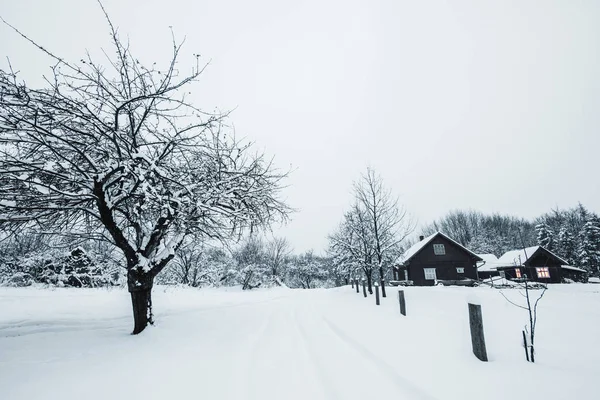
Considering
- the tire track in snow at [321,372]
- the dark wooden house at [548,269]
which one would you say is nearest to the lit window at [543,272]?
the dark wooden house at [548,269]

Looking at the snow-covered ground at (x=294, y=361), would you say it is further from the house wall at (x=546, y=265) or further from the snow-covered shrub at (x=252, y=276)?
the house wall at (x=546, y=265)

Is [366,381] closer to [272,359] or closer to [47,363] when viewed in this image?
[272,359]

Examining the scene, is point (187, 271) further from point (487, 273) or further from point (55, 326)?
point (487, 273)

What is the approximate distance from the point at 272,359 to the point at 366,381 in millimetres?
1817

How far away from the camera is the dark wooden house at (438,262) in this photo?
31359 mm

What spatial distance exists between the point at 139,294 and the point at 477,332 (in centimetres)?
717

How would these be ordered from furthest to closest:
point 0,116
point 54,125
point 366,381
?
point 54,125 < point 0,116 < point 366,381

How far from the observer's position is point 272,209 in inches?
339

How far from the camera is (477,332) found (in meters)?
4.04

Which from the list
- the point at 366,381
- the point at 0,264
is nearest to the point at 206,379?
the point at 366,381

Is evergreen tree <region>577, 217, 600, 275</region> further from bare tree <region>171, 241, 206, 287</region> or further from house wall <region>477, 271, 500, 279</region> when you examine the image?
bare tree <region>171, 241, 206, 287</region>

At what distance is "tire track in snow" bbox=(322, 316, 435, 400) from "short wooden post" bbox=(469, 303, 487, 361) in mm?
1438

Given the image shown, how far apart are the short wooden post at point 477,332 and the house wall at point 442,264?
100ft

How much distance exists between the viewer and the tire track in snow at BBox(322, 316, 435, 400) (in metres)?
3.13
